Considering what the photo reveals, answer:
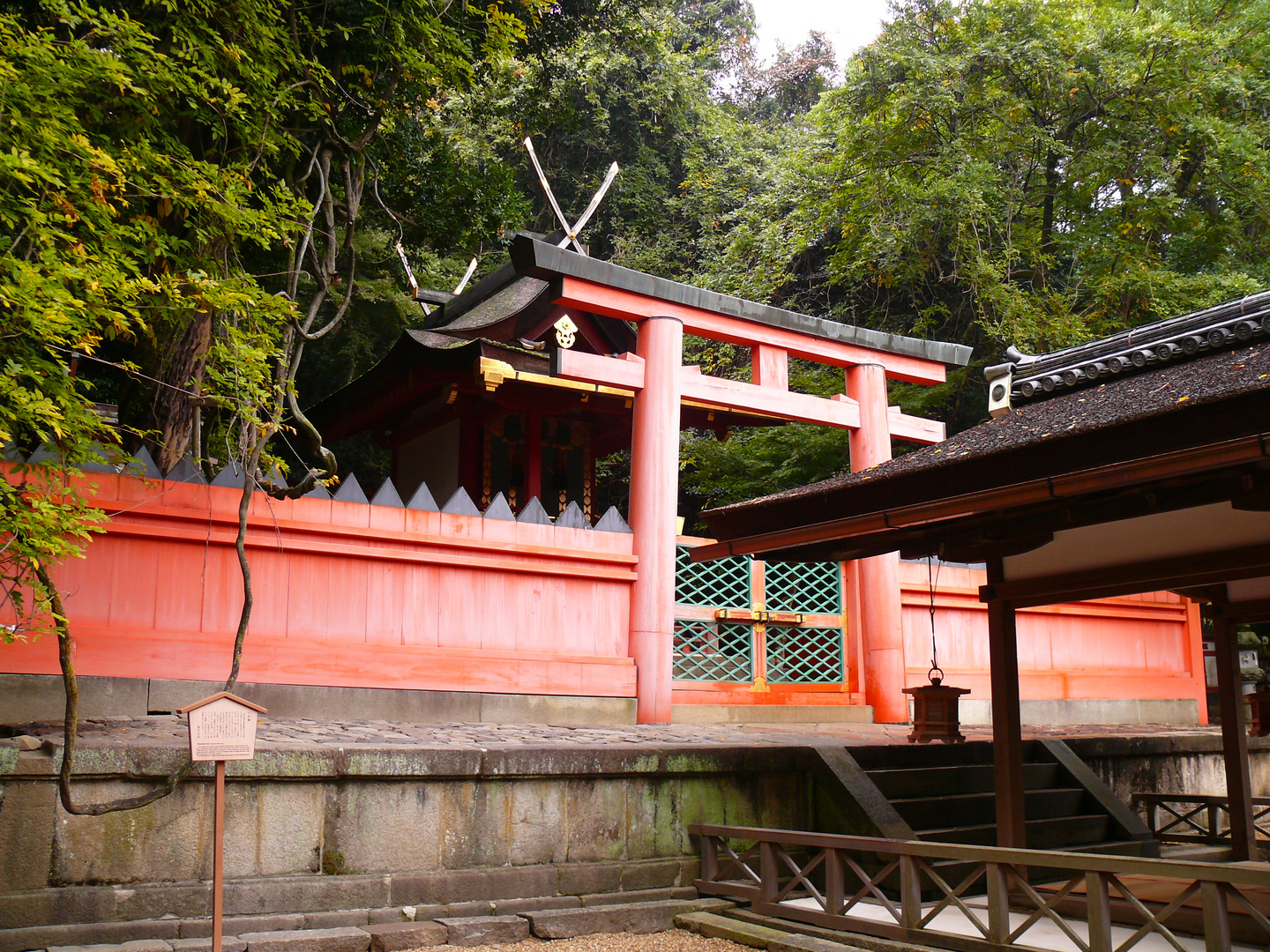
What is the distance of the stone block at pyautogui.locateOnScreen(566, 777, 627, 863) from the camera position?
5.96m

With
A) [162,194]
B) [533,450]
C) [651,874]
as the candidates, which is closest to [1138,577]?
[651,874]

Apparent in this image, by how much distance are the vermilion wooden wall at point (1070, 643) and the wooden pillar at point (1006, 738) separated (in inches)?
190

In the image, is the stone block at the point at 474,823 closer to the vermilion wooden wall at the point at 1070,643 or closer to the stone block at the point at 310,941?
the stone block at the point at 310,941

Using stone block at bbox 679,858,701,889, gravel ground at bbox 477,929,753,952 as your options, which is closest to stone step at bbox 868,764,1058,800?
stone block at bbox 679,858,701,889

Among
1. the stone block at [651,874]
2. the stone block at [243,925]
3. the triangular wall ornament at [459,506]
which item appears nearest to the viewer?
the stone block at [243,925]

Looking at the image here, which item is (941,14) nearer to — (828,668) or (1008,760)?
(828,668)

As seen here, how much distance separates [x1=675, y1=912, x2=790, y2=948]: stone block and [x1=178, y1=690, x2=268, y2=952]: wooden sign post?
109 inches

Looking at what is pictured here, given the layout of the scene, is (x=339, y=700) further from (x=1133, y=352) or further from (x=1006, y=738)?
(x=1133, y=352)

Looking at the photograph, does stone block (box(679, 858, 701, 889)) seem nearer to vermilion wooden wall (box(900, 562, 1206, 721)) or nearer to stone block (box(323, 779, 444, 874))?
stone block (box(323, 779, 444, 874))

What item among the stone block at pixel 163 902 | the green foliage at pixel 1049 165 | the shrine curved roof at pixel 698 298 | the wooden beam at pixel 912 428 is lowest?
the stone block at pixel 163 902

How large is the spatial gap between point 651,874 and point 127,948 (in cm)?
297

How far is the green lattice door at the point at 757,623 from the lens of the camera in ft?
31.7

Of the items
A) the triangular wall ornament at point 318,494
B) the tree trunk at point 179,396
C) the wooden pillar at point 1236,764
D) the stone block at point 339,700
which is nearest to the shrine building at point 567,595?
the stone block at point 339,700

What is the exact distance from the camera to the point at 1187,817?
8453mm
